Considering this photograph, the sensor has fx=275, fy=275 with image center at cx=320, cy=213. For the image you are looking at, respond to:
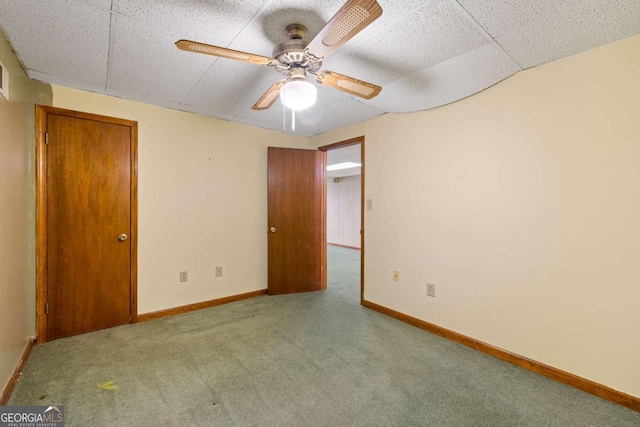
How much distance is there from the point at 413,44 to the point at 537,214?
59.7 inches

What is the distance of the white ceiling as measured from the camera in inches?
56.8

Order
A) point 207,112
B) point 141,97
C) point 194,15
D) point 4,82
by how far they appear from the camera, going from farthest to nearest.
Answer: point 207,112 → point 141,97 → point 4,82 → point 194,15

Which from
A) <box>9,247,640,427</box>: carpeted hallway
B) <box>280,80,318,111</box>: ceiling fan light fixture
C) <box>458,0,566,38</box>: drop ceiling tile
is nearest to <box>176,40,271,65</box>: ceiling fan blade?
<box>280,80,318,111</box>: ceiling fan light fixture

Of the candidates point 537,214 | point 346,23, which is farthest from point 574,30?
point 346,23

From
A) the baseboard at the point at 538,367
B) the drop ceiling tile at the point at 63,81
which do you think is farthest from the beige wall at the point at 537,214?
the drop ceiling tile at the point at 63,81

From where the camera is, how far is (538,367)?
202cm

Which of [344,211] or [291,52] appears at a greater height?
[291,52]

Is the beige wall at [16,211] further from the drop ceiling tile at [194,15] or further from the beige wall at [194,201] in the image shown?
the drop ceiling tile at [194,15]

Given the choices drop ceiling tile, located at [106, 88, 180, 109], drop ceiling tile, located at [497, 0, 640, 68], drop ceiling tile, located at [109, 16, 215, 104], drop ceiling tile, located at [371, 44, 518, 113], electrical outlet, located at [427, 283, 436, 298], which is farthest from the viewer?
electrical outlet, located at [427, 283, 436, 298]

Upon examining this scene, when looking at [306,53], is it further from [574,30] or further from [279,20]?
[574,30]

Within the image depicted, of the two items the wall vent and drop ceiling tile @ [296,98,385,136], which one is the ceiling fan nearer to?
drop ceiling tile @ [296,98,385,136]

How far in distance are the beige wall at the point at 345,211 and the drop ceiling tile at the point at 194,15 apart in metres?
6.69

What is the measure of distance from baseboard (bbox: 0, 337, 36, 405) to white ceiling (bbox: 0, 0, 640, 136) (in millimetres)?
2171

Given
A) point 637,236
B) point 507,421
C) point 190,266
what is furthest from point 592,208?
point 190,266
